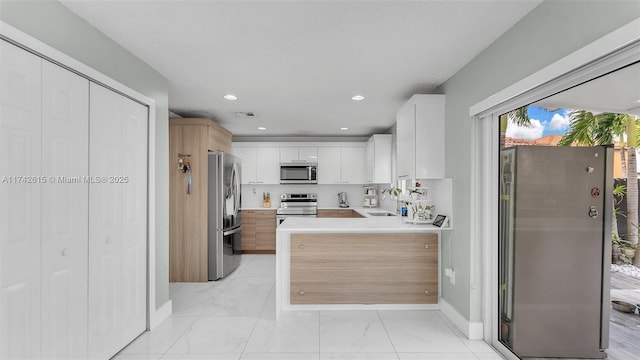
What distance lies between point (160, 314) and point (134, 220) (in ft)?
3.29

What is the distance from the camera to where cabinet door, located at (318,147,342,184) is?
6082 mm

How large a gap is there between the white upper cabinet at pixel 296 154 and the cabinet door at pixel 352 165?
2.03 feet

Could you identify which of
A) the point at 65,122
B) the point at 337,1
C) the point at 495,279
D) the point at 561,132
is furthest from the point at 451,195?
the point at 65,122

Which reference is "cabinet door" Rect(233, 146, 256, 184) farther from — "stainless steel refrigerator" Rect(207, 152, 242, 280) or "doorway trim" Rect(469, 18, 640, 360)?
"doorway trim" Rect(469, 18, 640, 360)

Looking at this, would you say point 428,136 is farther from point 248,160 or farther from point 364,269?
point 248,160

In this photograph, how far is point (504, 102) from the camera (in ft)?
6.93

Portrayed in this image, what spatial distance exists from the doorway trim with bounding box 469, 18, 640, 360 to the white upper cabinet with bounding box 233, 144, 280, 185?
415cm

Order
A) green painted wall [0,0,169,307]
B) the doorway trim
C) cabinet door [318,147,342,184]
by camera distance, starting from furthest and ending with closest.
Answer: cabinet door [318,147,342,184] → green painted wall [0,0,169,307] → the doorway trim

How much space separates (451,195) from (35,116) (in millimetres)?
3087

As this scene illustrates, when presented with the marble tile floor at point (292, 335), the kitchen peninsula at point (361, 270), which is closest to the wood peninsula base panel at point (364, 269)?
the kitchen peninsula at point (361, 270)

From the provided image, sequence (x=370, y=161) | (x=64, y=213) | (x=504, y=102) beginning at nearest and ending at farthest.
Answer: (x=64, y=213) < (x=504, y=102) < (x=370, y=161)

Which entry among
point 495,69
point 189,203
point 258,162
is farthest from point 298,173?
point 495,69

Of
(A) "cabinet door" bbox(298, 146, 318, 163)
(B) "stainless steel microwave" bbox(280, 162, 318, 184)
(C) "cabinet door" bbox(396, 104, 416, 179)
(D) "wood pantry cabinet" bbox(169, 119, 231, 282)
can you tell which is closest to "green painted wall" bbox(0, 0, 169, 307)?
(D) "wood pantry cabinet" bbox(169, 119, 231, 282)

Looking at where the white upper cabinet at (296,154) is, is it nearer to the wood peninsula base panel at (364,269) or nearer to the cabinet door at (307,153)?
the cabinet door at (307,153)
